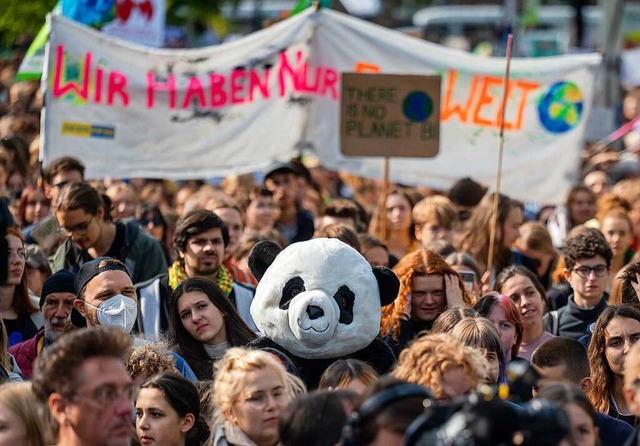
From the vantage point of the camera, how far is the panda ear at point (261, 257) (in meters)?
6.36

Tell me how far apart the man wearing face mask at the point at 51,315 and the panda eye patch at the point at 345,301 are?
4.87 feet

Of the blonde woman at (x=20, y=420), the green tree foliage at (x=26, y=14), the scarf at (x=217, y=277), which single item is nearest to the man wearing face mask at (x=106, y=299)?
the scarf at (x=217, y=277)

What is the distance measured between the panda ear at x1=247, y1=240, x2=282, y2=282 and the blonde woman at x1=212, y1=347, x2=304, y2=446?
1.36 meters

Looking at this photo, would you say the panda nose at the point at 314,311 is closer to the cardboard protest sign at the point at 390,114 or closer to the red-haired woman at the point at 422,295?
the red-haired woman at the point at 422,295

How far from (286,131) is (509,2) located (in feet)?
66.4

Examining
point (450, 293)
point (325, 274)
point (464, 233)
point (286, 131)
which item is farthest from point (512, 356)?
point (286, 131)

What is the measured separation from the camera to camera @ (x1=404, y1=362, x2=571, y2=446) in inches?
131

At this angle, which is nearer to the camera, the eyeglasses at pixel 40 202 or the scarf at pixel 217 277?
the scarf at pixel 217 277

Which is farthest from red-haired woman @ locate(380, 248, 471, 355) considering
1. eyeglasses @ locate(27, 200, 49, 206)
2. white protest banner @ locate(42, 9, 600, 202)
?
eyeglasses @ locate(27, 200, 49, 206)

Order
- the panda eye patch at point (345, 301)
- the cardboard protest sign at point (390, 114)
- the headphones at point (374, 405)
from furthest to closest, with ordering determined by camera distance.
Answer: the cardboard protest sign at point (390, 114) → the panda eye patch at point (345, 301) → the headphones at point (374, 405)

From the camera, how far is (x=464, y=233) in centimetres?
935

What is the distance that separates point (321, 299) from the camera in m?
5.87

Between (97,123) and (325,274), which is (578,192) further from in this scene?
(325,274)

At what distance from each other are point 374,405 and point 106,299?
2.85 m
